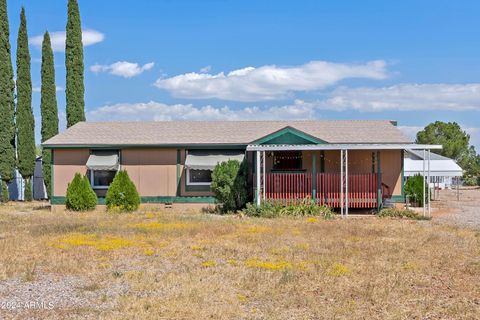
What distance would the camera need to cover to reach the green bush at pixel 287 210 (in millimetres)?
20328

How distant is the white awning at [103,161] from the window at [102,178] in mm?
789

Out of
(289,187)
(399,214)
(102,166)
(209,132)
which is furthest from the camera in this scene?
(209,132)

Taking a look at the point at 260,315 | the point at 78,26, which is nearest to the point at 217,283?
the point at 260,315

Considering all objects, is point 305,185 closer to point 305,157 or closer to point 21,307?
point 305,157

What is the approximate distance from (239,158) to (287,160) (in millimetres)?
1964

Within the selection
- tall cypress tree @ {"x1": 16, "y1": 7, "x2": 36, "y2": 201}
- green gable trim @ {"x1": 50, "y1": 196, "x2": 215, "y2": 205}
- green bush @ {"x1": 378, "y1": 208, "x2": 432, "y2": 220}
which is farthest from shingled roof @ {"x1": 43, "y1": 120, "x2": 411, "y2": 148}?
tall cypress tree @ {"x1": 16, "y1": 7, "x2": 36, "y2": 201}

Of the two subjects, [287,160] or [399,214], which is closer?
[399,214]

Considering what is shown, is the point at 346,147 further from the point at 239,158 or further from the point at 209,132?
the point at 209,132

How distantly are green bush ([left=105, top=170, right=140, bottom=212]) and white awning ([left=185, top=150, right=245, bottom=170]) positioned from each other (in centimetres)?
248

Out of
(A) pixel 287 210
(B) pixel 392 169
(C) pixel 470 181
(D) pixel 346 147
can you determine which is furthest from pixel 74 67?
(C) pixel 470 181

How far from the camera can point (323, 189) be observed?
70.8 ft

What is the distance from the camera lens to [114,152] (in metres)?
24.2

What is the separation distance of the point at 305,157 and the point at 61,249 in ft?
41.0

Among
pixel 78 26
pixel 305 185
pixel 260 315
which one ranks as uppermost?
pixel 78 26
